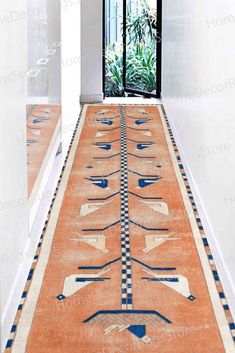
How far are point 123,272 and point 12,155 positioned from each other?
3.21ft

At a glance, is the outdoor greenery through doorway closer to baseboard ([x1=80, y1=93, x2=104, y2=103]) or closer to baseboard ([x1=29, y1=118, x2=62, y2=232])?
baseboard ([x1=80, y1=93, x2=104, y2=103])

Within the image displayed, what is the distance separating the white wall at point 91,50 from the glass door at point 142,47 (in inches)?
24.7

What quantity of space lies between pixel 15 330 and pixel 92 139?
4.25 meters

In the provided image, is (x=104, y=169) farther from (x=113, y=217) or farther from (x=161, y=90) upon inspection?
(x=161, y=90)

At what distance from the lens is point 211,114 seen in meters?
4.70

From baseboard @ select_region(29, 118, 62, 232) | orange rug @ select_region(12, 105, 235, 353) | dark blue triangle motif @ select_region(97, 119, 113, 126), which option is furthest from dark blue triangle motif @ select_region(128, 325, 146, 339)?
dark blue triangle motif @ select_region(97, 119, 113, 126)

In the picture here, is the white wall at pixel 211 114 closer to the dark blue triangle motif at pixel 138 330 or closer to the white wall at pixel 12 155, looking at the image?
the dark blue triangle motif at pixel 138 330

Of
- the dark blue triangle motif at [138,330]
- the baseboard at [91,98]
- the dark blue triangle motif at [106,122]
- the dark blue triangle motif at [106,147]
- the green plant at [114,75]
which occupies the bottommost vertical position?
the dark blue triangle motif at [138,330]

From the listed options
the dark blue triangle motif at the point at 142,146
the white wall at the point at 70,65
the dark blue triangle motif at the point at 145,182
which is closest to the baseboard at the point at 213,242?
the dark blue triangle motif at the point at 145,182

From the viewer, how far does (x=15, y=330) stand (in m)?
3.39

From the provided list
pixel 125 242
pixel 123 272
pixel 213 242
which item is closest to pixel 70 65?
pixel 125 242

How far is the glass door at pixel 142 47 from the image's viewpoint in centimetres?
1005

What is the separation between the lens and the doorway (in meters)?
10.1

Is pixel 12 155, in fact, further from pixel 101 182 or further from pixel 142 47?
pixel 142 47
